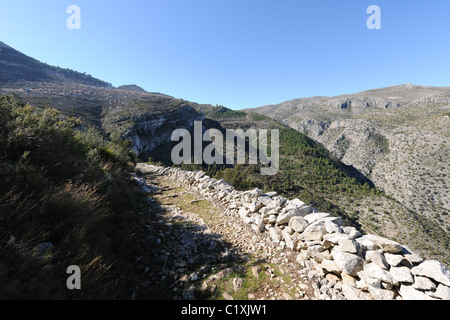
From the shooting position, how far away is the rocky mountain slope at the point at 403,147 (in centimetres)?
6066

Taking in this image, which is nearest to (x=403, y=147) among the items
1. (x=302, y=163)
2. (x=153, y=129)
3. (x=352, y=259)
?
(x=302, y=163)

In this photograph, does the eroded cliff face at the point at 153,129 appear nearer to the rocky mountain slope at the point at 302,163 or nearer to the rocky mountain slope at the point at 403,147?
the rocky mountain slope at the point at 302,163

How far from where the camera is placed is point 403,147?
77.3 metres

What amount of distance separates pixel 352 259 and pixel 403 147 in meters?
109

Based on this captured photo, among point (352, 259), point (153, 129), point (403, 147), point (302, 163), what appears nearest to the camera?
point (352, 259)

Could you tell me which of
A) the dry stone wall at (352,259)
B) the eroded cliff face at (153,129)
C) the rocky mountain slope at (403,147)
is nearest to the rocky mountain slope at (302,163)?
the eroded cliff face at (153,129)

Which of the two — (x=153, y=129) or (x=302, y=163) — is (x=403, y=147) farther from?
(x=153, y=129)

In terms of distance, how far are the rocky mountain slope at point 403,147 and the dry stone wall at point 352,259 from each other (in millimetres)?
82737

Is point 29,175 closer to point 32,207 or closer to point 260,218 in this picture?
point 32,207

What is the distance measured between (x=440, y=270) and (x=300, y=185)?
65729 mm

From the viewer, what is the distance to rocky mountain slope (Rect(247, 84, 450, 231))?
60.7 metres

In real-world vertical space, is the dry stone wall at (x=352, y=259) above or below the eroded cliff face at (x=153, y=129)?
below

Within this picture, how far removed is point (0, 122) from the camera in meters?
4.20
